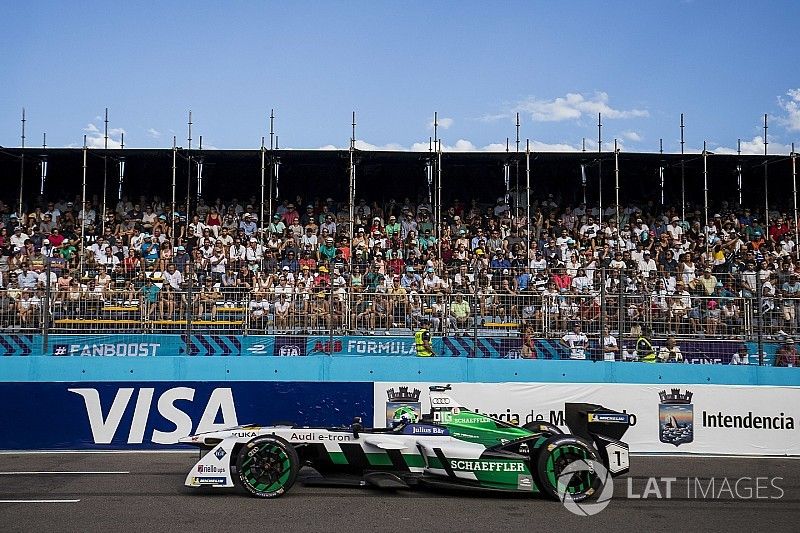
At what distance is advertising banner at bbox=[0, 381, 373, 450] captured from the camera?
14008 mm

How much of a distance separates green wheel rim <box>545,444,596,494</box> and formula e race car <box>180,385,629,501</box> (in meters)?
0.01

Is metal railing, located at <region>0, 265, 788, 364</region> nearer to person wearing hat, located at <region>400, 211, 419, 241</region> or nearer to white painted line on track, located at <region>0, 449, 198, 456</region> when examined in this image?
white painted line on track, located at <region>0, 449, 198, 456</region>

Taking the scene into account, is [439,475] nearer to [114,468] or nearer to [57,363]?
[114,468]

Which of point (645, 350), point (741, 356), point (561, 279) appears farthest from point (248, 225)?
point (741, 356)

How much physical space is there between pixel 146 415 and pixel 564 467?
753 centimetres

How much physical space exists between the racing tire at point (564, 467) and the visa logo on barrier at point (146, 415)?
6.37 m

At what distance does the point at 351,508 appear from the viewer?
9016mm

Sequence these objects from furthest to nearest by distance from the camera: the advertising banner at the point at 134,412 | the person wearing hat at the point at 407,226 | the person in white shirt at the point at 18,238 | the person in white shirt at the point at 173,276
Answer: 1. the person wearing hat at the point at 407,226
2. the person in white shirt at the point at 18,238
3. the person in white shirt at the point at 173,276
4. the advertising banner at the point at 134,412

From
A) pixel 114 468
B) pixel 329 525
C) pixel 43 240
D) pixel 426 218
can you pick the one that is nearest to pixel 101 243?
pixel 43 240

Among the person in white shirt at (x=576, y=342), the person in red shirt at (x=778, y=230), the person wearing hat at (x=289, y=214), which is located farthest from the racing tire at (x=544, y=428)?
the person in red shirt at (x=778, y=230)

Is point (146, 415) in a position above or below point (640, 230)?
below

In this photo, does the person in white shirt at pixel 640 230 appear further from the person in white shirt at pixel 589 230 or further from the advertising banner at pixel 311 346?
the advertising banner at pixel 311 346

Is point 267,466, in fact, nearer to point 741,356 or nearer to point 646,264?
point 741,356

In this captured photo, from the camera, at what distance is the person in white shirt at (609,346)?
15.1m
